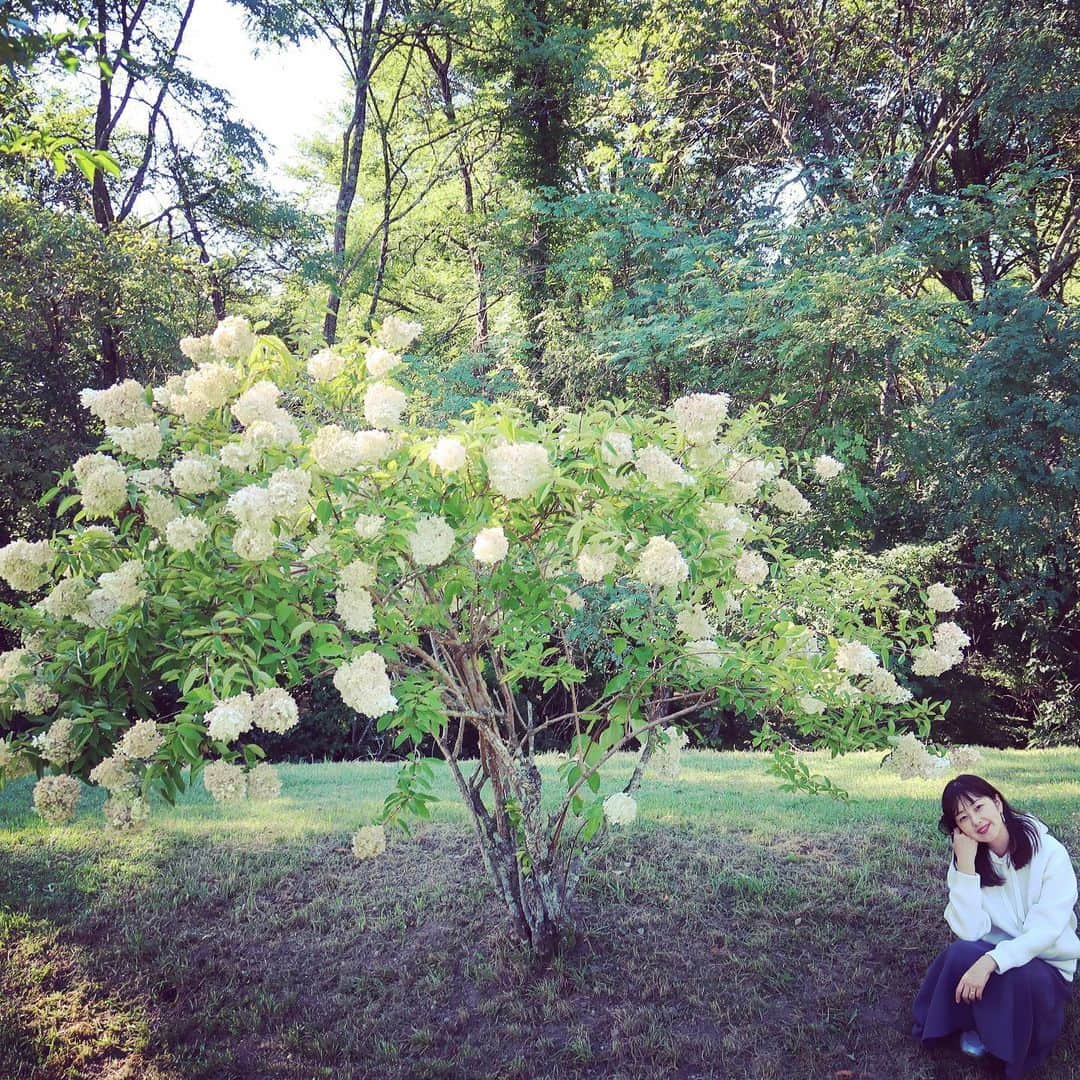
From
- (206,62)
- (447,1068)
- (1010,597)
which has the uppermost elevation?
(206,62)

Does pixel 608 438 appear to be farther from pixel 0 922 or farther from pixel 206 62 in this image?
pixel 206 62

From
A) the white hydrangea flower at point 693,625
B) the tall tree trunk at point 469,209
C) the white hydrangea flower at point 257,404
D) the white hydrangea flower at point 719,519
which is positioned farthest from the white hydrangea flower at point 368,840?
the tall tree trunk at point 469,209

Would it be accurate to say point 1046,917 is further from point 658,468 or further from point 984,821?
point 658,468

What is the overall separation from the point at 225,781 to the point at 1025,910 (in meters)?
2.83

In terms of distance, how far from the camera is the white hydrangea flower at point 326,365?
297 centimetres

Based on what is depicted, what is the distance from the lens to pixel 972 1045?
120 inches

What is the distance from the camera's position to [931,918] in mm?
3984

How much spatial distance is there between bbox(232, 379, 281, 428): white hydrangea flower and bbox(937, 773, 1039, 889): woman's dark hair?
269 centimetres

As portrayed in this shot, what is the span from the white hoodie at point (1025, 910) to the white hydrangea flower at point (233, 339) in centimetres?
315

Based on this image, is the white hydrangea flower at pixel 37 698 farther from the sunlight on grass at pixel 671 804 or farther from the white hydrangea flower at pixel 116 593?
the sunlight on grass at pixel 671 804

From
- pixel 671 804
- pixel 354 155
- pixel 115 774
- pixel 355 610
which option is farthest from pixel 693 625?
pixel 354 155

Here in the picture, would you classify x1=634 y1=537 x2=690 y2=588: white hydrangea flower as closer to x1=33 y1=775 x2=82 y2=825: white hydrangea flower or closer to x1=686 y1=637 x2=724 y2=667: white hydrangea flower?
x1=686 y1=637 x2=724 y2=667: white hydrangea flower

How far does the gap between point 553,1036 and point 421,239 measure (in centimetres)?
1463

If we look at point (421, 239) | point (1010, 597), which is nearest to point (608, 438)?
point (1010, 597)
